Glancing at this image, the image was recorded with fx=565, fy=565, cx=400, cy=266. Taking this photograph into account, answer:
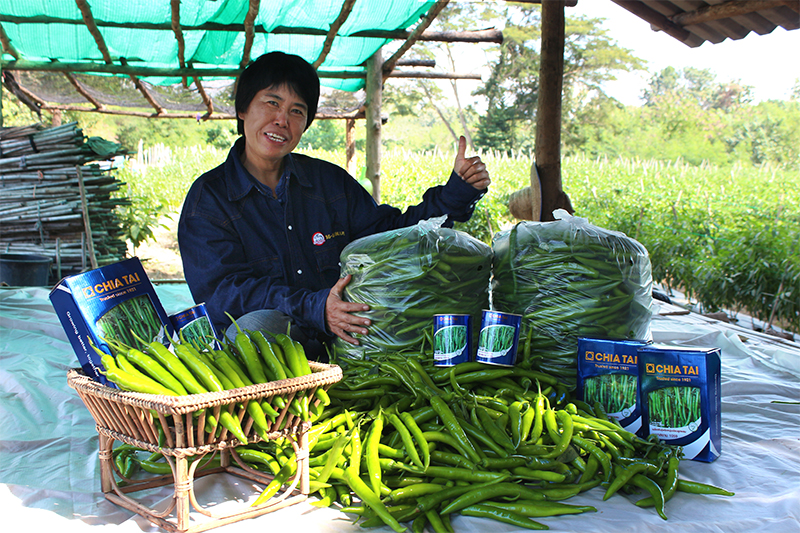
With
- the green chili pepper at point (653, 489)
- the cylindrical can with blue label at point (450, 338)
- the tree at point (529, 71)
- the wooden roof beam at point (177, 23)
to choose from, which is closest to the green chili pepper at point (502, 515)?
the green chili pepper at point (653, 489)

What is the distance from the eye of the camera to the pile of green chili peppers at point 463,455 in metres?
1.52

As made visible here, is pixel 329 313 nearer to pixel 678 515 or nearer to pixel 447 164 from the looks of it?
pixel 678 515

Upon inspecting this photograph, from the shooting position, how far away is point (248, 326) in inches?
90.1

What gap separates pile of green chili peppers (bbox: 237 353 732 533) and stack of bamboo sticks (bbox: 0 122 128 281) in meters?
4.93

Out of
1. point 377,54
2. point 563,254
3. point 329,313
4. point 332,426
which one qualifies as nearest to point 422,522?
point 332,426

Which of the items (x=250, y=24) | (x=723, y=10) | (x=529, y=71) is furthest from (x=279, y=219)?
(x=529, y=71)

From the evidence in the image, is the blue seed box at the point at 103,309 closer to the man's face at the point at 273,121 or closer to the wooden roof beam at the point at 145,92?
the man's face at the point at 273,121

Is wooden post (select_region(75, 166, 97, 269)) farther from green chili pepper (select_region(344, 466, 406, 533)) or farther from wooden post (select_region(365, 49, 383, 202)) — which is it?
green chili pepper (select_region(344, 466, 406, 533))

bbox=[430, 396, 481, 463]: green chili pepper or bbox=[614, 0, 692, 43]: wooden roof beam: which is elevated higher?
bbox=[614, 0, 692, 43]: wooden roof beam

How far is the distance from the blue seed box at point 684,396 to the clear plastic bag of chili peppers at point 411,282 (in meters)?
0.71

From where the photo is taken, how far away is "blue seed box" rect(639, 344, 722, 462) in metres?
1.79

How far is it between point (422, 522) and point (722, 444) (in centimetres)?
125

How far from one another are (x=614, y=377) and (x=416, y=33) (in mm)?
3408

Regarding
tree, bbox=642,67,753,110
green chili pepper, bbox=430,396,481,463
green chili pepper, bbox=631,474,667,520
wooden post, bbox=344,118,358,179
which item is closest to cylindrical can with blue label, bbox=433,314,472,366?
green chili pepper, bbox=430,396,481,463
